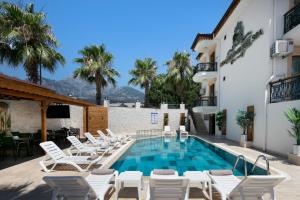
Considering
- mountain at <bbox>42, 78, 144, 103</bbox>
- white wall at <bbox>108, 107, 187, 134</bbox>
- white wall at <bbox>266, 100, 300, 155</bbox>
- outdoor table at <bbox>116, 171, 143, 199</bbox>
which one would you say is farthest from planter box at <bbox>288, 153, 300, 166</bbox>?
white wall at <bbox>108, 107, 187, 134</bbox>

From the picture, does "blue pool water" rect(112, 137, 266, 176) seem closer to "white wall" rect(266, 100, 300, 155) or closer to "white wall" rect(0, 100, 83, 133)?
"white wall" rect(266, 100, 300, 155)

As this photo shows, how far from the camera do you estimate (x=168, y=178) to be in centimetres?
448

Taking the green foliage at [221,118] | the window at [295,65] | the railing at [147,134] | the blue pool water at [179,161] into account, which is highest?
the window at [295,65]

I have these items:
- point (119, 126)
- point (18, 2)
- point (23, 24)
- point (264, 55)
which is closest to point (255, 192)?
point (264, 55)

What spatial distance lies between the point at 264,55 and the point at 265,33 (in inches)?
40.8

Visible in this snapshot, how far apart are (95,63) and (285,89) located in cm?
1742

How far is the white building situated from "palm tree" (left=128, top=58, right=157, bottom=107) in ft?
48.4

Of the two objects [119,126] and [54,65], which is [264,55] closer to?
[54,65]

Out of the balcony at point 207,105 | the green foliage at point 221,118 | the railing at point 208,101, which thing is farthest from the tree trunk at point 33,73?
the railing at point 208,101

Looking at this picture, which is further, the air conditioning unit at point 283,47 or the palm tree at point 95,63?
the palm tree at point 95,63

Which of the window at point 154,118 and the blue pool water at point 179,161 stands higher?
the window at point 154,118

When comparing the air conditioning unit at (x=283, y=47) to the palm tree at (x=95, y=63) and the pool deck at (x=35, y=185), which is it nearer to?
the pool deck at (x=35, y=185)

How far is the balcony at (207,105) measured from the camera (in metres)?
23.1

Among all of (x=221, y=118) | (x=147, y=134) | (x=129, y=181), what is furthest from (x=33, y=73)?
(x=129, y=181)
